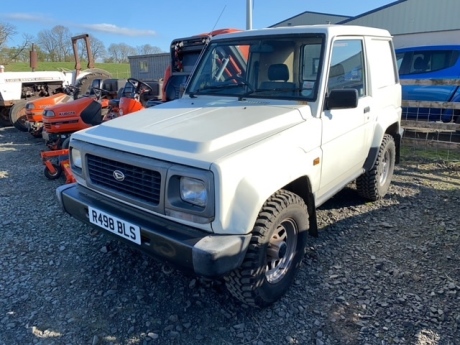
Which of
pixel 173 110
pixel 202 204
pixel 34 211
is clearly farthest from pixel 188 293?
pixel 34 211

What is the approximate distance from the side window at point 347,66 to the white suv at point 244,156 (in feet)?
0.03

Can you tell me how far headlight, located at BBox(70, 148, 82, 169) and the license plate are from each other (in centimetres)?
47

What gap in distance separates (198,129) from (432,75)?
7.07 m

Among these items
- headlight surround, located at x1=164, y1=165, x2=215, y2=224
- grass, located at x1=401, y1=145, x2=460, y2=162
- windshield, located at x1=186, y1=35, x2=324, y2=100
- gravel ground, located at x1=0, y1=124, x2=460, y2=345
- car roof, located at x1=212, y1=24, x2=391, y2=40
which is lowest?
gravel ground, located at x1=0, y1=124, x2=460, y2=345

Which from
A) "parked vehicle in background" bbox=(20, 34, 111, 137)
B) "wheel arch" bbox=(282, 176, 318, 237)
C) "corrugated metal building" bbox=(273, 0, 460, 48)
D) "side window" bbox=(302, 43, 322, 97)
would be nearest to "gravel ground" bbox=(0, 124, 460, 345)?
"wheel arch" bbox=(282, 176, 318, 237)

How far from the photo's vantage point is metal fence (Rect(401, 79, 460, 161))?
6113mm

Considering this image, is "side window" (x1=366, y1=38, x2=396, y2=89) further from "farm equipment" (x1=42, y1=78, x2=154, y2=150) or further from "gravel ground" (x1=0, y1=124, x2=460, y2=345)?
"farm equipment" (x1=42, y1=78, x2=154, y2=150)

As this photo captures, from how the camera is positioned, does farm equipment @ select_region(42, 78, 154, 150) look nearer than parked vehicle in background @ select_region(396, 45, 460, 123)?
Yes

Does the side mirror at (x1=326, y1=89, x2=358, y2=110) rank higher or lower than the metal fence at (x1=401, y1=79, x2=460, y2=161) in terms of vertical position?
higher

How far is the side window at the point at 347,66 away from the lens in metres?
3.19

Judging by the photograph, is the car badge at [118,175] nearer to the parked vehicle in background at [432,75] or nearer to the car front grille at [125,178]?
the car front grille at [125,178]

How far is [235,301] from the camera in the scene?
274 centimetres

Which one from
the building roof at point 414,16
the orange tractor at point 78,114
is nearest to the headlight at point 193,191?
the orange tractor at point 78,114

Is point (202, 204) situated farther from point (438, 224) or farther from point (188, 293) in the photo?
point (438, 224)
